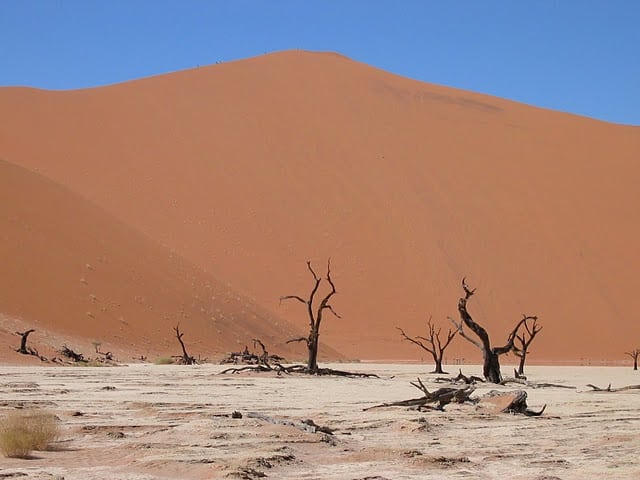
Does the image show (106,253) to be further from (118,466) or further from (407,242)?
(118,466)

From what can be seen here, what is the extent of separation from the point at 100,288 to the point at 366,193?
2571 centimetres

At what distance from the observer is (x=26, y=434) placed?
789 centimetres

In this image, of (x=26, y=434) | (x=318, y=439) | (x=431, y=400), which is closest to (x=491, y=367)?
(x=431, y=400)

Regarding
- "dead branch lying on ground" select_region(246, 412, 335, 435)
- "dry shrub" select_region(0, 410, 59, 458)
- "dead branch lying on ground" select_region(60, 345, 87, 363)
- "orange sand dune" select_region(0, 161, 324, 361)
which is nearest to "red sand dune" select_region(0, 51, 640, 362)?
"orange sand dune" select_region(0, 161, 324, 361)

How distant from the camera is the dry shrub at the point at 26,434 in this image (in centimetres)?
781

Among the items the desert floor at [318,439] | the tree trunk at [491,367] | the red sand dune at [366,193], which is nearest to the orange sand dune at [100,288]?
the red sand dune at [366,193]

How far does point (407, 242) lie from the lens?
56.0m

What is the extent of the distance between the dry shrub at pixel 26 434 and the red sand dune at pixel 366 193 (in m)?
30.4

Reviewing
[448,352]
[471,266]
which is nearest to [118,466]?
[448,352]

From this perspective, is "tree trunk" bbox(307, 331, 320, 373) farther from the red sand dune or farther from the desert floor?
the red sand dune

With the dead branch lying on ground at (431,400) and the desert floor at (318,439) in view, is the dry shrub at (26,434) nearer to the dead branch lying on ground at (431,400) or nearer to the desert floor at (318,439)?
the desert floor at (318,439)

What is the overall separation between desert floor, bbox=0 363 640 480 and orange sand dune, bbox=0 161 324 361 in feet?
58.1

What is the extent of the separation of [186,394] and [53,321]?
62.8 feet

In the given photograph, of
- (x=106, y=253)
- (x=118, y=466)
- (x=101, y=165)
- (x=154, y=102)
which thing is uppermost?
(x=154, y=102)
